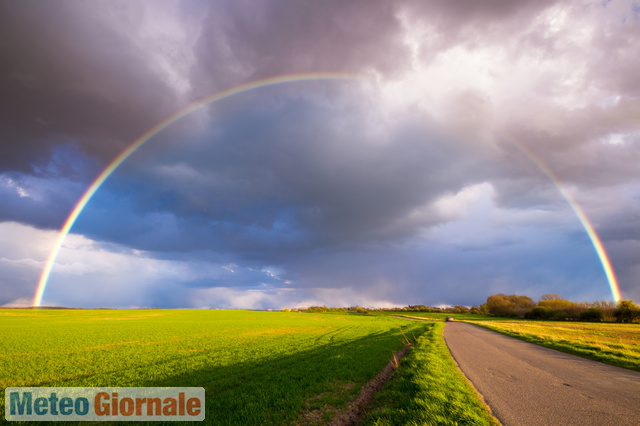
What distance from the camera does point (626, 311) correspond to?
83.8 m

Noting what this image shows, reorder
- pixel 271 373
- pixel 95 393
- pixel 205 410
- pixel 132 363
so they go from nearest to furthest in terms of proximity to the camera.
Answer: pixel 205 410
pixel 95 393
pixel 271 373
pixel 132 363

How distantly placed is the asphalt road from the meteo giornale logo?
10.0 m

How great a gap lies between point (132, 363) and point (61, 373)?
3.54 metres

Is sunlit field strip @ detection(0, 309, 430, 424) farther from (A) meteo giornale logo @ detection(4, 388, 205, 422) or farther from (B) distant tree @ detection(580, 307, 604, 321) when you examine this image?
(B) distant tree @ detection(580, 307, 604, 321)

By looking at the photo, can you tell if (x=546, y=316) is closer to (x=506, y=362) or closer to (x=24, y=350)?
(x=506, y=362)

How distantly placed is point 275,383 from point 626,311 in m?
123

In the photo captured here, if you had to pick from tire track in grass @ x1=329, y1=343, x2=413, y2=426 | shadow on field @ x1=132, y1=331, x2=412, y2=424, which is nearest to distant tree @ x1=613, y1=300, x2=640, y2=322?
shadow on field @ x1=132, y1=331, x2=412, y2=424

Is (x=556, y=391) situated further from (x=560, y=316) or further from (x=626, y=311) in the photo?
(x=560, y=316)

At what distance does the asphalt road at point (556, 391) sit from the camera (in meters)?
7.55

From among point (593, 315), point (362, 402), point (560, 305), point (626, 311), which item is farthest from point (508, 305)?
point (362, 402)

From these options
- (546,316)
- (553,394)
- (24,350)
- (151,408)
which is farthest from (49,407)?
(546,316)

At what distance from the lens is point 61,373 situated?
15.5 m

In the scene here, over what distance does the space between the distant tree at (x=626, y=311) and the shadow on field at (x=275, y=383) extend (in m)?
112

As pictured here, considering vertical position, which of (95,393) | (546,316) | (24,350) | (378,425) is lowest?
(546,316)
